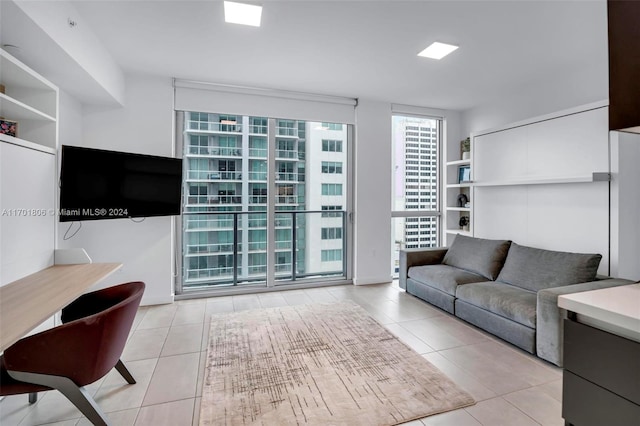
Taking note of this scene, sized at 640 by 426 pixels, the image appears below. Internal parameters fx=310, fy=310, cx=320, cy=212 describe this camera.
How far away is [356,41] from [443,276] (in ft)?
8.76

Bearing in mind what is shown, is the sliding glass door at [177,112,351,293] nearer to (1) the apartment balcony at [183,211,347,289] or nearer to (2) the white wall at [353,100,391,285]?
(1) the apartment balcony at [183,211,347,289]

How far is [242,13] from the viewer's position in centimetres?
243

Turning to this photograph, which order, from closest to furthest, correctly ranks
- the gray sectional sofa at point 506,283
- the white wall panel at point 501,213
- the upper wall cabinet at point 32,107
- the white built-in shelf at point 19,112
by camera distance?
the white built-in shelf at point 19,112, the upper wall cabinet at point 32,107, the gray sectional sofa at point 506,283, the white wall panel at point 501,213

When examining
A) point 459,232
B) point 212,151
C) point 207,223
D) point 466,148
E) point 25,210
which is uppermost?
point 466,148

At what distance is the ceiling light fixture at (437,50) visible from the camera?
2.94m

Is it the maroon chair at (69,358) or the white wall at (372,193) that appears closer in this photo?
the maroon chair at (69,358)

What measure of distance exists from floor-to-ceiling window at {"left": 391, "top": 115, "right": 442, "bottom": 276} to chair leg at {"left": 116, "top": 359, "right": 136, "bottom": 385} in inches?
147

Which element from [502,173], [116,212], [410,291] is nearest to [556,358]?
[410,291]

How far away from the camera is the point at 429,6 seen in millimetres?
2340

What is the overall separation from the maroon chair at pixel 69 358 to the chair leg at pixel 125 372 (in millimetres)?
505

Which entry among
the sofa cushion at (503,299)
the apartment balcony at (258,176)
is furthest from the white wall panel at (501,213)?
the apartment balcony at (258,176)

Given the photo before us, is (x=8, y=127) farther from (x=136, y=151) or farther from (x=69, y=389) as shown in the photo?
(x=69, y=389)

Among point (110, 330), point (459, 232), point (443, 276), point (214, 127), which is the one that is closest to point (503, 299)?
point (443, 276)

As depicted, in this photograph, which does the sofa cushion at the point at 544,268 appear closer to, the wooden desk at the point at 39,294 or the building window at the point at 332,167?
the building window at the point at 332,167
